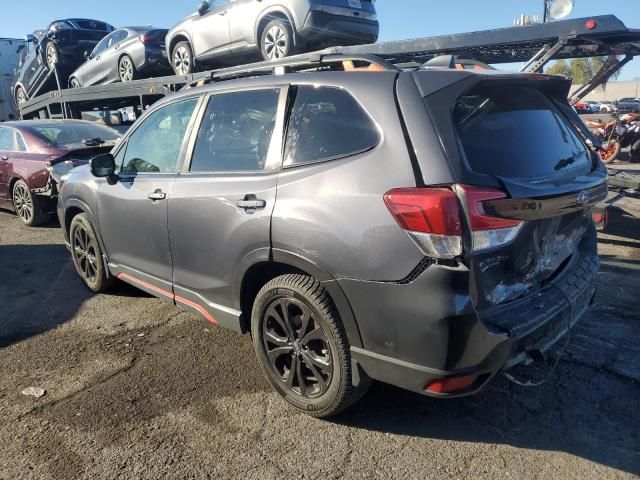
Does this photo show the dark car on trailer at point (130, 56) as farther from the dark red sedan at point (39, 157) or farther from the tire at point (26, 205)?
the tire at point (26, 205)

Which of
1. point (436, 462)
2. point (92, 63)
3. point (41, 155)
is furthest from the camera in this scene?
point (92, 63)

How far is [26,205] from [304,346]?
257 inches

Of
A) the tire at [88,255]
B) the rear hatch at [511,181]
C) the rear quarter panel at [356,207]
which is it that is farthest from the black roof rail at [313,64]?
the tire at [88,255]

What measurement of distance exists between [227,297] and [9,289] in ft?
10.4

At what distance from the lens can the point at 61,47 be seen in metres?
12.6

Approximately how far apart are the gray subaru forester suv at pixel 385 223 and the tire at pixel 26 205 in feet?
16.4

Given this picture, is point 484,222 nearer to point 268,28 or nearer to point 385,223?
point 385,223

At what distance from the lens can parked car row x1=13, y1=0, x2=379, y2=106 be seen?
695 centimetres

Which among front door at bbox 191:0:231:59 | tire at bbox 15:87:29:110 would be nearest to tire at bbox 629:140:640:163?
front door at bbox 191:0:231:59

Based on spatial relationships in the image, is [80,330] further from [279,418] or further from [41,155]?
[41,155]

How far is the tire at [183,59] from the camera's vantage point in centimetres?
880

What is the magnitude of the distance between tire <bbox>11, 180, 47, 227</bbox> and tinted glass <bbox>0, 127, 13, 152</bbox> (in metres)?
0.64

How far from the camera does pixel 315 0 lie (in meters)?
6.72

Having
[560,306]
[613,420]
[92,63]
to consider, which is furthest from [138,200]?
[92,63]
